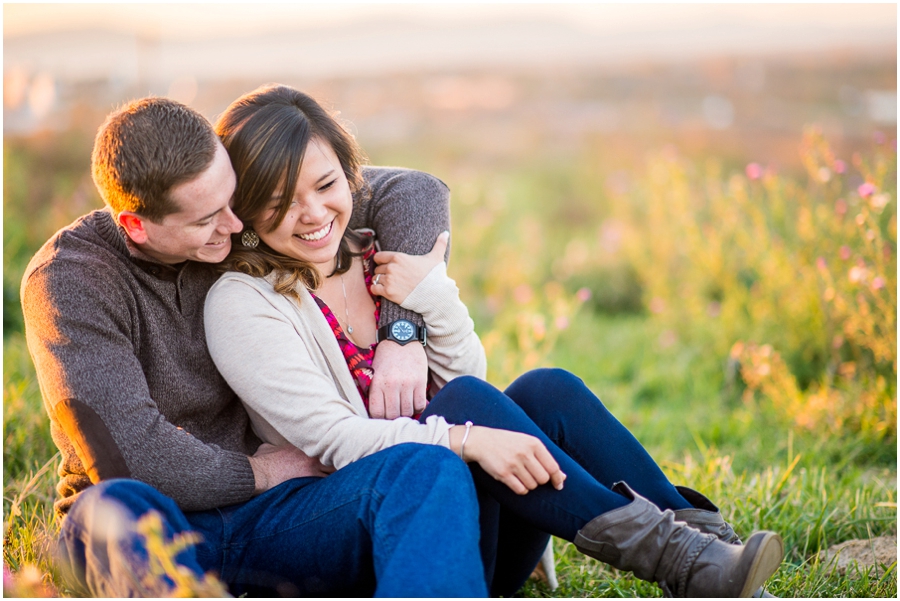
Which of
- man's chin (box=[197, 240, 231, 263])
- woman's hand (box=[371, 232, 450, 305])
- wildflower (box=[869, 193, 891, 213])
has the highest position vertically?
wildflower (box=[869, 193, 891, 213])

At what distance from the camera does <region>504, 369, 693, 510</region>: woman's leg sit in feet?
6.07

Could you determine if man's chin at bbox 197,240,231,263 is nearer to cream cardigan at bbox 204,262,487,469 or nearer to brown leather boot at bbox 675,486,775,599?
cream cardigan at bbox 204,262,487,469

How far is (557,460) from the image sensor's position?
175 cm

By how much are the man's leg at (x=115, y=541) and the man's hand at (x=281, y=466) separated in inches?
11.7

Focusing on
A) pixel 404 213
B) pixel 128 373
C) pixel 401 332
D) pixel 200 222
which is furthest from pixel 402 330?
pixel 128 373

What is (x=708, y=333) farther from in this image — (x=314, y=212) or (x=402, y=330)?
(x=314, y=212)

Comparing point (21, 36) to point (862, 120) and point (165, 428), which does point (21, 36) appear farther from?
point (862, 120)

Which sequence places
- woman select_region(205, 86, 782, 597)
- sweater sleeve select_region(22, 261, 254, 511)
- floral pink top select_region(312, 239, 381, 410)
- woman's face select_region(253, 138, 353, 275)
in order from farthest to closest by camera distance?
floral pink top select_region(312, 239, 381, 410) < woman's face select_region(253, 138, 353, 275) < woman select_region(205, 86, 782, 597) < sweater sleeve select_region(22, 261, 254, 511)

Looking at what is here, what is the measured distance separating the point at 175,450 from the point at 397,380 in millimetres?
567

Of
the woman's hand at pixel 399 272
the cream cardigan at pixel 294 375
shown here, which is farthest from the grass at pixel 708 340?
A: the woman's hand at pixel 399 272

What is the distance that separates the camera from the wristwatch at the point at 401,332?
2020mm

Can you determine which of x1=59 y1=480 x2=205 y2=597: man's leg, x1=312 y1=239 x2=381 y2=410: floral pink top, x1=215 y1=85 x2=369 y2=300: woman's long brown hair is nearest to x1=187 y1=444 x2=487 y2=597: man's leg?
x1=59 y1=480 x2=205 y2=597: man's leg

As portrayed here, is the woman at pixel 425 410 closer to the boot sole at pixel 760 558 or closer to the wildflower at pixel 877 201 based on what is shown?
the boot sole at pixel 760 558

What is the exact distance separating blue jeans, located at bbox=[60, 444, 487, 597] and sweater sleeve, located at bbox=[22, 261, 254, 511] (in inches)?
4.6
